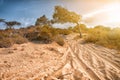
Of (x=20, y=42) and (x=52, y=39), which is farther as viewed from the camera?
(x=52, y=39)

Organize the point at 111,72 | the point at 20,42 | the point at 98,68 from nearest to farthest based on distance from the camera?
1. the point at 111,72
2. the point at 98,68
3. the point at 20,42

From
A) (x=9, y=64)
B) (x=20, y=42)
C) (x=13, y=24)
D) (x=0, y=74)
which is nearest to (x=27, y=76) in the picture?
(x=0, y=74)

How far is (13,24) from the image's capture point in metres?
43.0

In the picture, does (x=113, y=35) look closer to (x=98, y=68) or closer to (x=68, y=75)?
(x=98, y=68)

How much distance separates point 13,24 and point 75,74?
118ft

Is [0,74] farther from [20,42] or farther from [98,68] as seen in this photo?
[20,42]

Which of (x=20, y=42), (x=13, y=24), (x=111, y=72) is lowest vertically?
(x=111, y=72)

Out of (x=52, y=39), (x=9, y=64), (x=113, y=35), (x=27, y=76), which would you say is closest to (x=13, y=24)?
(x=52, y=39)

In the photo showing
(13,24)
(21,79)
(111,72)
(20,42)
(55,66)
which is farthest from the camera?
(13,24)

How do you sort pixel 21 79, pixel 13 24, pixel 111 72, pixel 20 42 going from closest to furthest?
pixel 21 79
pixel 111 72
pixel 20 42
pixel 13 24

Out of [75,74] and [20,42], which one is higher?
[20,42]

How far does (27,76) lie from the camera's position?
9.19m

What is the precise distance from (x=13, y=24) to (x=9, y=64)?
32.9 metres

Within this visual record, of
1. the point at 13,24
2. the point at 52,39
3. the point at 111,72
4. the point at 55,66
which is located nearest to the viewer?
the point at 111,72
